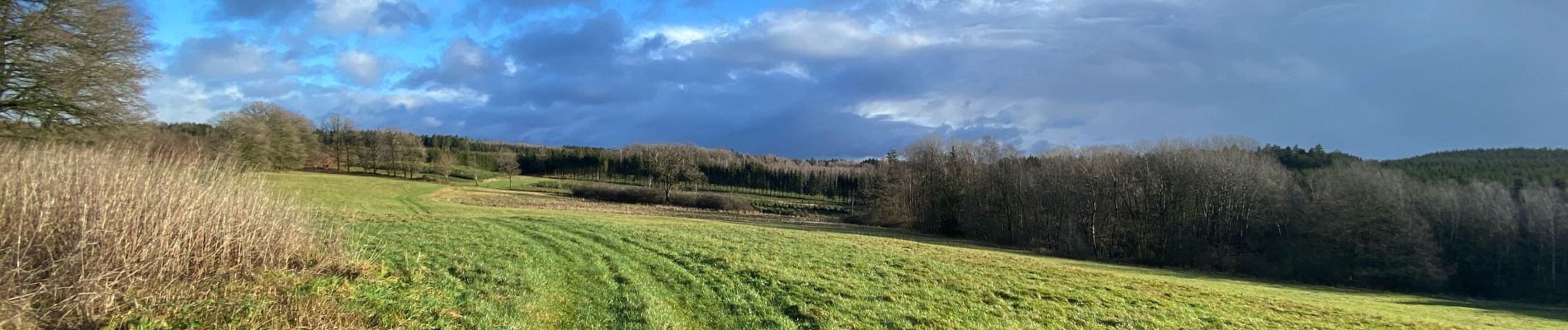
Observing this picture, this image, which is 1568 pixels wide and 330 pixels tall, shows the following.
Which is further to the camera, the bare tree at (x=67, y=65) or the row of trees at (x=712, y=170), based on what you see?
the row of trees at (x=712, y=170)

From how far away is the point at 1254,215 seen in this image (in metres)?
47.9

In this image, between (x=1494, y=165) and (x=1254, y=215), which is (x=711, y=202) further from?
(x=1494, y=165)

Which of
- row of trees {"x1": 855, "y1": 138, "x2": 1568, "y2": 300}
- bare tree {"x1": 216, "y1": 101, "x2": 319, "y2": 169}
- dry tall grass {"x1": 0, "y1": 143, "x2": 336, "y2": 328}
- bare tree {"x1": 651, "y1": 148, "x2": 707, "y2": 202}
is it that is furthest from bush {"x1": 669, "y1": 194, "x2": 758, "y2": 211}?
dry tall grass {"x1": 0, "y1": 143, "x2": 336, "y2": 328}

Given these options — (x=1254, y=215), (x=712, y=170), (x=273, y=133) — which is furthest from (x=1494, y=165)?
(x=273, y=133)

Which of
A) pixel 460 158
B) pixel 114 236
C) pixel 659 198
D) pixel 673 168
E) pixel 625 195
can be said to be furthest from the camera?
pixel 460 158

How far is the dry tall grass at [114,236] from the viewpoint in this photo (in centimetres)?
555

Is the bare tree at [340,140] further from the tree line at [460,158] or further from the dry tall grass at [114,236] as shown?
the dry tall grass at [114,236]

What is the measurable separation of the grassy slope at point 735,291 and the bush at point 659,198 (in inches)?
2524

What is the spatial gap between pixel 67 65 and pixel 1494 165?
99495 millimetres

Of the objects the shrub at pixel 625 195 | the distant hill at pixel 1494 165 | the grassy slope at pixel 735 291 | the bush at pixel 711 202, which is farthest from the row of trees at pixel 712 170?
the grassy slope at pixel 735 291

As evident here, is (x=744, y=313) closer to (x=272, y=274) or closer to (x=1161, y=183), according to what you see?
(x=272, y=274)

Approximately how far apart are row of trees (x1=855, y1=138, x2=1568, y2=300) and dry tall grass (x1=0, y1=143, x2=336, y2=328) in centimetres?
4658

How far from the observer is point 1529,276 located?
4081cm

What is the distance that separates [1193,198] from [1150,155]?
4684 mm
